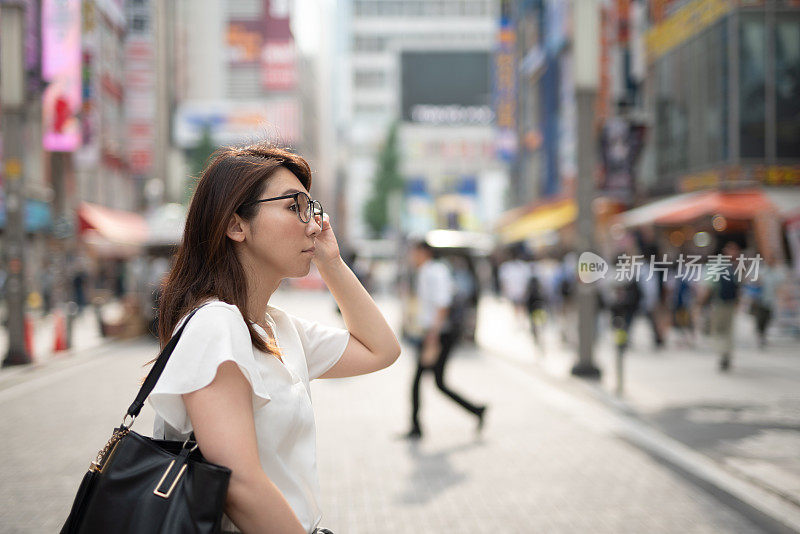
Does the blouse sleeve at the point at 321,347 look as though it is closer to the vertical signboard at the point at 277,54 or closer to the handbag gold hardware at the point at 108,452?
the handbag gold hardware at the point at 108,452

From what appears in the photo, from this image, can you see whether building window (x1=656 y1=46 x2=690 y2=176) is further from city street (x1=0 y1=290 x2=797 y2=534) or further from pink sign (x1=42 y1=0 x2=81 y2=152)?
pink sign (x1=42 y1=0 x2=81 y2=152)

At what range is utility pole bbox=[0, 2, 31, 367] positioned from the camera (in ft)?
39.6

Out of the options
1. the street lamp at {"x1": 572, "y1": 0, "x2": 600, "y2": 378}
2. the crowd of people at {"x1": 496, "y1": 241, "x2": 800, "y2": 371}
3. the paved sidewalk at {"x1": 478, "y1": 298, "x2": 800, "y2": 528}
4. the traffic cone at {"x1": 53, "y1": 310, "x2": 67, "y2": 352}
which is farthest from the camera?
the traffic cone at {"x1": 53, "y1": 310, "x2": 67, "y2": 352}

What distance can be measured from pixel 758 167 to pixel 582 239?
12587 mm

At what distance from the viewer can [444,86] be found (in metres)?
84.4

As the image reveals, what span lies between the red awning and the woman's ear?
2473 centimetres

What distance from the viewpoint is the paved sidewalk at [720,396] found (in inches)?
247

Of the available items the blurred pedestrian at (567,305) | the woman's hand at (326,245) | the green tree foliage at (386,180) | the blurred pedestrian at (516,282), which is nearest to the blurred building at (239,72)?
the green tree foliage at (386,180)

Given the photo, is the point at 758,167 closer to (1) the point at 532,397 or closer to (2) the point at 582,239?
(2) the point at 582,239

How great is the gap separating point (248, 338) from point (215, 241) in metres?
0.27

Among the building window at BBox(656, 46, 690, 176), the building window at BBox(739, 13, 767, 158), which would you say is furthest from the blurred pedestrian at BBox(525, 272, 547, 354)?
the building window at BBox(656, 46, 690, 176)

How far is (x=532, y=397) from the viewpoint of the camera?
10.1 metres

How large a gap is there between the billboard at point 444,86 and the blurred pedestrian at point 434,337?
252 ft

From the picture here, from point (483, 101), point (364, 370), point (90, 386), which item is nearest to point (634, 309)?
point (90, 386)
